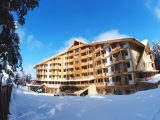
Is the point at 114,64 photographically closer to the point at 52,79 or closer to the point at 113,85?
Answer: the point at 113,85

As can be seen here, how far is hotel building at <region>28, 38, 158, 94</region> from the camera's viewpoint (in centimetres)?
4759

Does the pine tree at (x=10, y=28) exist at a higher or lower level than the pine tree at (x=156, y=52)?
lower

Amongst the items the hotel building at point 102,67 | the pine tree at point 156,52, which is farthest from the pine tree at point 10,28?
the pine tree at point 156,52

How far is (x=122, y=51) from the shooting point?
49.6m

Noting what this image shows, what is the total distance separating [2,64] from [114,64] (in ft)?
142

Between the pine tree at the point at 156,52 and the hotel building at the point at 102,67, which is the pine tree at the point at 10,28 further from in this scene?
the pine tree at the point at 156,52

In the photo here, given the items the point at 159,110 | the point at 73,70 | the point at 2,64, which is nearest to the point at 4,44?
the point at 2,64

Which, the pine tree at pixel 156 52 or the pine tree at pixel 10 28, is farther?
the pine tree at pixel 156 52

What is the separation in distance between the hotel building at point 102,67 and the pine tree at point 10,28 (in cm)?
3625

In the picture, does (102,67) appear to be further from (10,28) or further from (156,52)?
(10,28)

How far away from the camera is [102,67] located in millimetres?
56812

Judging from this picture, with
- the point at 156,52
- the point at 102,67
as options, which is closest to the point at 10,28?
the point at 102,67

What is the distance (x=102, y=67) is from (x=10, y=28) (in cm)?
4867

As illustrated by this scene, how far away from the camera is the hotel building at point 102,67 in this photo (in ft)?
156
